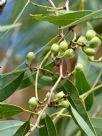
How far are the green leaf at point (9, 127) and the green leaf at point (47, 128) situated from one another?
60mm

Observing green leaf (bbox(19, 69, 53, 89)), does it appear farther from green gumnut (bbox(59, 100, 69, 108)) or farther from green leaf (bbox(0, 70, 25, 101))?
green gumnut (bbox(59, 100, 69, 108))

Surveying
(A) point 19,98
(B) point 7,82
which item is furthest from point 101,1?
(B) point 7,82

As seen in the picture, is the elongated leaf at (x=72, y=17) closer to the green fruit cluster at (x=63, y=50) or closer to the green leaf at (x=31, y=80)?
the green fruit cluster at (x=63, y=50)

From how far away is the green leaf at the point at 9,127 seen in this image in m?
1.23

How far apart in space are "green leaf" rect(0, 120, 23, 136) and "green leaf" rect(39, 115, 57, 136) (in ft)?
0.20

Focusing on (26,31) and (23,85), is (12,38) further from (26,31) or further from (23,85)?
(23,85)

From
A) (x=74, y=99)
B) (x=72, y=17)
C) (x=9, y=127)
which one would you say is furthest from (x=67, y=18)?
(x=9, y=127)

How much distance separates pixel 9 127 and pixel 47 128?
0.33 feet

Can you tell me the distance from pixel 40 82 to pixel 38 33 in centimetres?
133

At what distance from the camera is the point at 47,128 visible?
4.21ft

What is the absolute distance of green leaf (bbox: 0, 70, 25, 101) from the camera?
Answer: 52.7 inches

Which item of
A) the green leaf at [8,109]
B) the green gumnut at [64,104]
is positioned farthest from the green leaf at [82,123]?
the green leaf at [8,109]

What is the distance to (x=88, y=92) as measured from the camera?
1516 mm

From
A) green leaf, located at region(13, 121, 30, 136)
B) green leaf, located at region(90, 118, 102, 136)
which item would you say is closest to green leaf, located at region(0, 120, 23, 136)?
green leaf, located at region(13, 121, 30, 136)
